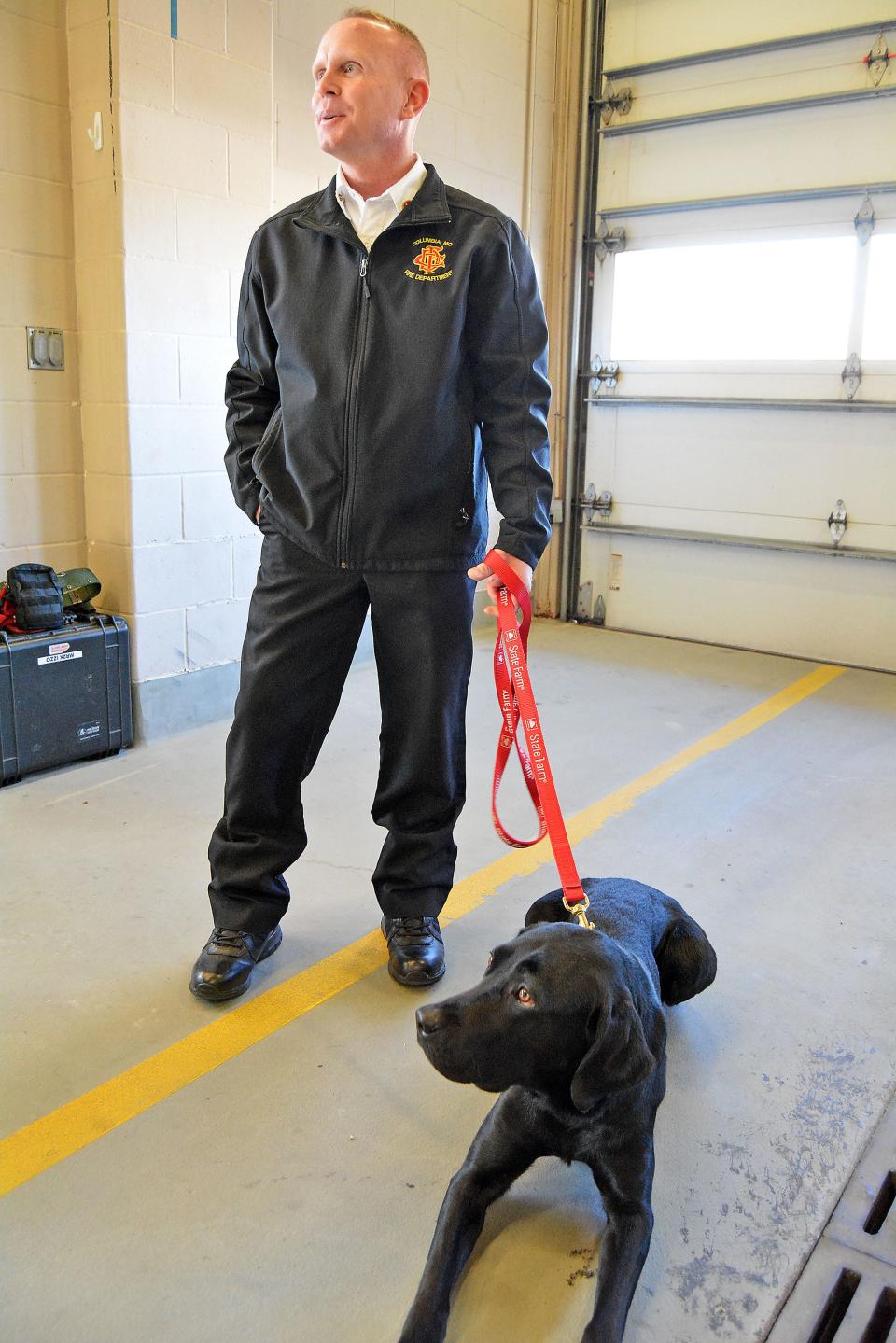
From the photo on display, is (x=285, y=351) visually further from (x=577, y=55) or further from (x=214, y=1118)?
(x=577, y=55)

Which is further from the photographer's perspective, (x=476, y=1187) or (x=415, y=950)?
(x=415, y=950)

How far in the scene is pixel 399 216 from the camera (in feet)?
7.00

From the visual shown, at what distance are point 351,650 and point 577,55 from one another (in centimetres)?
499

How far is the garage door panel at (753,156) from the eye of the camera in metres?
5.15

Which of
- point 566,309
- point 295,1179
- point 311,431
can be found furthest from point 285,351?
point 566,309

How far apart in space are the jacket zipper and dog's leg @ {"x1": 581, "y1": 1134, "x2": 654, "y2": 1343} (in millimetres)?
1214

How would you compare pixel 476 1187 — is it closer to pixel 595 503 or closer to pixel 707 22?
pixel 595 503

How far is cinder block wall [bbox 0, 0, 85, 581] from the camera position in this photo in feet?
11.8

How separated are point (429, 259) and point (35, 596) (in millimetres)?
2026

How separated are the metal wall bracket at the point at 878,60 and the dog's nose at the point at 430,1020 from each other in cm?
519

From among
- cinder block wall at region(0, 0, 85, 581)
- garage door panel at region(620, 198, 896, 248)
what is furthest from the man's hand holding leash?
garage door panel at region(620, 198, 896, 248)

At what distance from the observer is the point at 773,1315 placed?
1558 mm

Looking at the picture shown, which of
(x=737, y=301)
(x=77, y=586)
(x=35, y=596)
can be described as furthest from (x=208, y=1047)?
(x=737, y=301)

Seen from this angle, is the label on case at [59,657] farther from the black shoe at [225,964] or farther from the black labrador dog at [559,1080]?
the black labrador dog at [559,1080]
